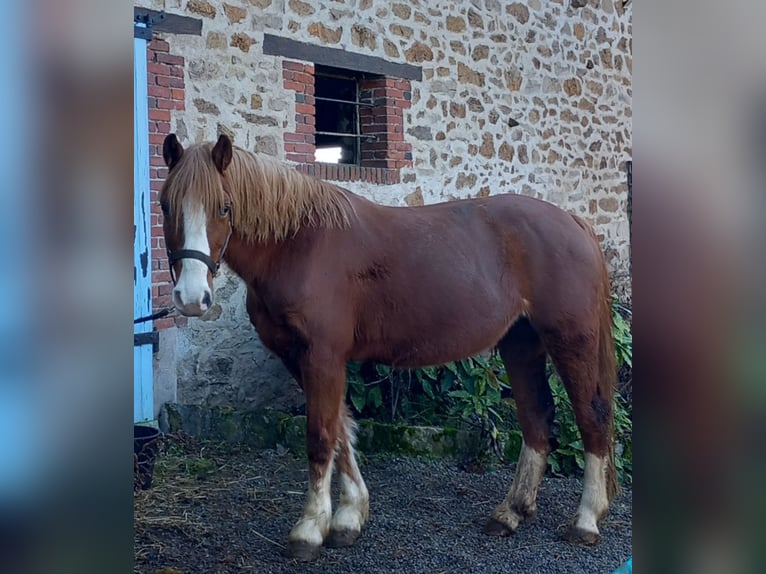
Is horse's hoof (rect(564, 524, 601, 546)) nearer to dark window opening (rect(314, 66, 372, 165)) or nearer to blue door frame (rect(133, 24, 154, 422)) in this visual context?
Result: blue door frame (rect(133, 24, 154, 422))

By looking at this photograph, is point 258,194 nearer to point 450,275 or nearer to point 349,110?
point 450,275

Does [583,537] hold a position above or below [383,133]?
below

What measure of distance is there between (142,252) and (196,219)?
1828mm

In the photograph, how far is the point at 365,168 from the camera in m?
6.26

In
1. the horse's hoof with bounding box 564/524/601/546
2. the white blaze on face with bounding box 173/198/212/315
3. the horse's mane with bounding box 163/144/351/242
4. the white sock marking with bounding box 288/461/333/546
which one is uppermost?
the horse's mane with bounding box 163/144/351/242

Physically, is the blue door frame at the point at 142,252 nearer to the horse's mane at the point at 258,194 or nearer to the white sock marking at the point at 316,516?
the horse's mane at the point at 258,194

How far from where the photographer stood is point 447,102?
7.05 metres

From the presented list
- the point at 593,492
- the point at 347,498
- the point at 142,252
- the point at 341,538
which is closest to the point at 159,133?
the point at 142,252

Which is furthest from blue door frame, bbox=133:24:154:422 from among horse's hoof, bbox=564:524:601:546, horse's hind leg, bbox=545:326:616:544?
horse's hoof, bbox=564:524:601:546

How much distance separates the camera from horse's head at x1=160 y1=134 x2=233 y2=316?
2.94m

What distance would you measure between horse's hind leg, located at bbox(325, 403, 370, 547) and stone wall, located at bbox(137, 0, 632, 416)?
191 cm
